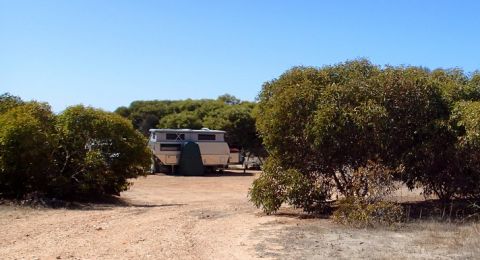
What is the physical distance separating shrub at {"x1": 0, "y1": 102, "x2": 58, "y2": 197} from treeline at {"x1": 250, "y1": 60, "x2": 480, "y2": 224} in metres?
5.94

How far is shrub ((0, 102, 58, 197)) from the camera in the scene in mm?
14773

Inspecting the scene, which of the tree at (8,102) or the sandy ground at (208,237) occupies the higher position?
the tree at (8,102)

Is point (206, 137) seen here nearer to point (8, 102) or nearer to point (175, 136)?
point (175, 136)

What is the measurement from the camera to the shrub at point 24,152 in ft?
48.5

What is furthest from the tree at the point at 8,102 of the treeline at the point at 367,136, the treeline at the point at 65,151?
the treeline at the point at 367,136

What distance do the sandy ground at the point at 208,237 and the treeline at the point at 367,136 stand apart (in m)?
1.00

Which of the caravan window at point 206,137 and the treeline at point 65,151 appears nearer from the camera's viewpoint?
the treeline at point 65,151

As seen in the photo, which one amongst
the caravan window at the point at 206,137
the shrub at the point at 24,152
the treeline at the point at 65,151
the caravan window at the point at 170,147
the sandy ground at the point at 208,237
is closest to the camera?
the sandy ground at the point at 208,237

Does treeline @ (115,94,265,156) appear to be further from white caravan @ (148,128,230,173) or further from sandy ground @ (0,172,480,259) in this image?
sandy ground @ (0,172,480,259)

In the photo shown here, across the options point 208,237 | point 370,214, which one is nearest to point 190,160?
point 370,214

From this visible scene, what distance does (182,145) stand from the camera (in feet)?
112

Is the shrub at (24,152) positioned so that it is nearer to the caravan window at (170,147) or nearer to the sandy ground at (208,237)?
the sandy ground at (208,237)

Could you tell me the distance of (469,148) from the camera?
11.6 meters

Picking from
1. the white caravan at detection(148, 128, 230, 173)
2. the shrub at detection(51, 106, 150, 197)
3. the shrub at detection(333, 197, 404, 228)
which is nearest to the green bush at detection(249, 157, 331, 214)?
the shrub at detection(333, 197, 404, 228)
